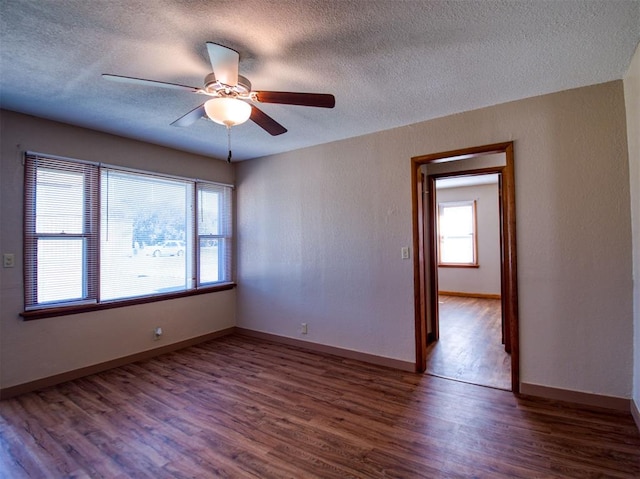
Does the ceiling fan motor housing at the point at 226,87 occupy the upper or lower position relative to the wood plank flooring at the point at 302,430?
upper

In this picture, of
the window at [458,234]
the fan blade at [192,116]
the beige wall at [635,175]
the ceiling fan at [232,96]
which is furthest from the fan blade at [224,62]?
the window at [458,234]

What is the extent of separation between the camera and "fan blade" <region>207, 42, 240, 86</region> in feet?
5.11

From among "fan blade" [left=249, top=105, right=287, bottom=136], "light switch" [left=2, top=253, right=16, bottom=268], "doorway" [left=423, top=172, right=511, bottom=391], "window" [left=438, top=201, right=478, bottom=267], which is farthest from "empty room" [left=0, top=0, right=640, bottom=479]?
"window" [left=438, top=201, right=478, bottom=267]

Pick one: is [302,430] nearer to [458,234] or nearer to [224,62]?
[224,62]

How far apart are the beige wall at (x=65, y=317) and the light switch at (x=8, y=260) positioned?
0.03 meters

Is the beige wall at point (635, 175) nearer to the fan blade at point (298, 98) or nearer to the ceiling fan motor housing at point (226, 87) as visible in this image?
the fan blade at point (298, 98)

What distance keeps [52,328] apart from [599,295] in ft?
15.1

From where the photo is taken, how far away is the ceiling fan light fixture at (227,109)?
6.02 ft

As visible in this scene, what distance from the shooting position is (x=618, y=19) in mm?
1652

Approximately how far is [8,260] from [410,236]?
3575 mm

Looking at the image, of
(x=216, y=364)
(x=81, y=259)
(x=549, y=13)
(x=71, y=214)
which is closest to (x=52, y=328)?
(x=81, y=259)

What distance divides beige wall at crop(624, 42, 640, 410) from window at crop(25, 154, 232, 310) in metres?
4.17

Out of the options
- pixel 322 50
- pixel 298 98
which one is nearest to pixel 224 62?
pixel 298 98

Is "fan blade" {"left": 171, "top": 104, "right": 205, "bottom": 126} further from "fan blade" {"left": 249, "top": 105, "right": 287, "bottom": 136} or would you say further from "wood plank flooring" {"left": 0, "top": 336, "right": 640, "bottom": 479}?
"wood plank flooring" {"left": 0, "top": 336, "right": 640, "bottom": 479}
